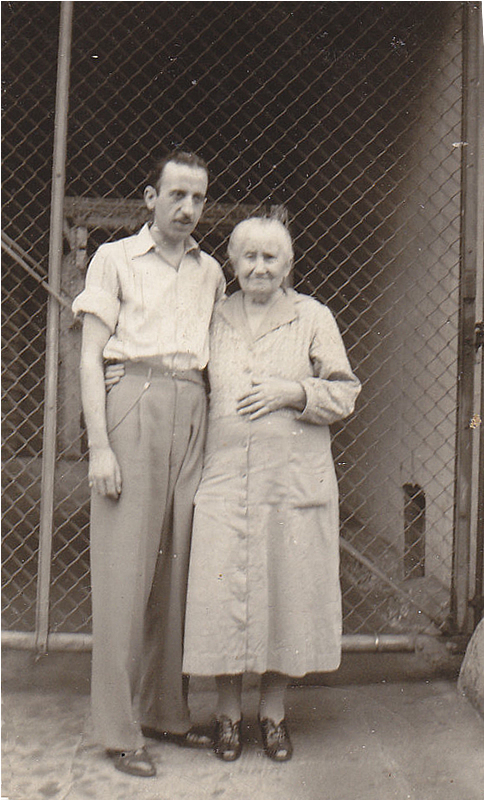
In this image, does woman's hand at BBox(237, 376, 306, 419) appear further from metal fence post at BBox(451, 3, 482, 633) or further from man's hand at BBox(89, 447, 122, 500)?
metal fence post at BBox(451, 3, 482, 633)

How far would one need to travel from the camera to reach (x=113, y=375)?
227 cm

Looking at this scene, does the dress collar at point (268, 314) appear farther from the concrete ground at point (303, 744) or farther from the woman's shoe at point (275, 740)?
the concrete ground at point (303, 744)

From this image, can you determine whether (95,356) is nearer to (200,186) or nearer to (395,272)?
(200,186)

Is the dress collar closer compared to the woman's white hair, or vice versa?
the woman's white hair

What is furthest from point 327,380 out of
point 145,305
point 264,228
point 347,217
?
point 347,217

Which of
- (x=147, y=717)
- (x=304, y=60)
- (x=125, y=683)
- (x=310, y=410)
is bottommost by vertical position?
(x=147, y=717)

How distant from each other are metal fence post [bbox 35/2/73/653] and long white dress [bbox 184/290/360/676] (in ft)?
2.60

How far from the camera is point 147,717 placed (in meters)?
2.39

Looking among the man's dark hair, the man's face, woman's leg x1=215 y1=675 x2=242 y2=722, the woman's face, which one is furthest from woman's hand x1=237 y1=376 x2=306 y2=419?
woman's leg x1=215 y1=675 x2=242 y2=722

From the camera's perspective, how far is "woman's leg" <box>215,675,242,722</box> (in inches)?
90.7

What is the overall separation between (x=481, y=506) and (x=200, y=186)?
1753 mm

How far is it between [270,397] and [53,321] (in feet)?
3.45

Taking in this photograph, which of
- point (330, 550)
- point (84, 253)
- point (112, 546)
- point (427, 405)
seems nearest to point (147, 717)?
point (112, 546)

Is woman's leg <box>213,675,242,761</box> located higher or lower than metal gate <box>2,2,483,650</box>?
lower
